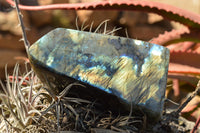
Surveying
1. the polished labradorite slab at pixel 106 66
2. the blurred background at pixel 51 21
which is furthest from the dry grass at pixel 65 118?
the blurred background at pixel 51 21

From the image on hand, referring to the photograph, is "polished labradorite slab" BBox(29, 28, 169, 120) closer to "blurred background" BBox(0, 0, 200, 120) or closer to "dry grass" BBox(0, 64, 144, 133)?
"dry grass" BBox(0, 64, 144, 133)

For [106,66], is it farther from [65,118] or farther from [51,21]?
A: [51,21]

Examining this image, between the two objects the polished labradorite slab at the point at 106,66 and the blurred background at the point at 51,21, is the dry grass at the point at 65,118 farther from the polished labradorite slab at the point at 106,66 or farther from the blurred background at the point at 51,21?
the blurred background at the point at 51,21

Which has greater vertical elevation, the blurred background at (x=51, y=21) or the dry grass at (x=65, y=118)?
the dry grass at (x=65, y=118)

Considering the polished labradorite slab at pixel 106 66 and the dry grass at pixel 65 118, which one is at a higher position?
the polished labradorite slab at pixel 106 66

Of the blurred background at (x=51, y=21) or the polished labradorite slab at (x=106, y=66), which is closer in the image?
the polished labradorite slab at (x=106, y=66)

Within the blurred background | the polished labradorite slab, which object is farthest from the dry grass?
the blurred background

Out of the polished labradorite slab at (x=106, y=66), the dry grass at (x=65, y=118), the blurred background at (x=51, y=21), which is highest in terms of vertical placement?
the polished labradorite slab at (x=106, y=66)

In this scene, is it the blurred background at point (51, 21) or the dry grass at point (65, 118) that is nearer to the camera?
the dry grass at point (65, 118)

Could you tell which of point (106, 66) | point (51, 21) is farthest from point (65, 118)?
point (51, 21)
